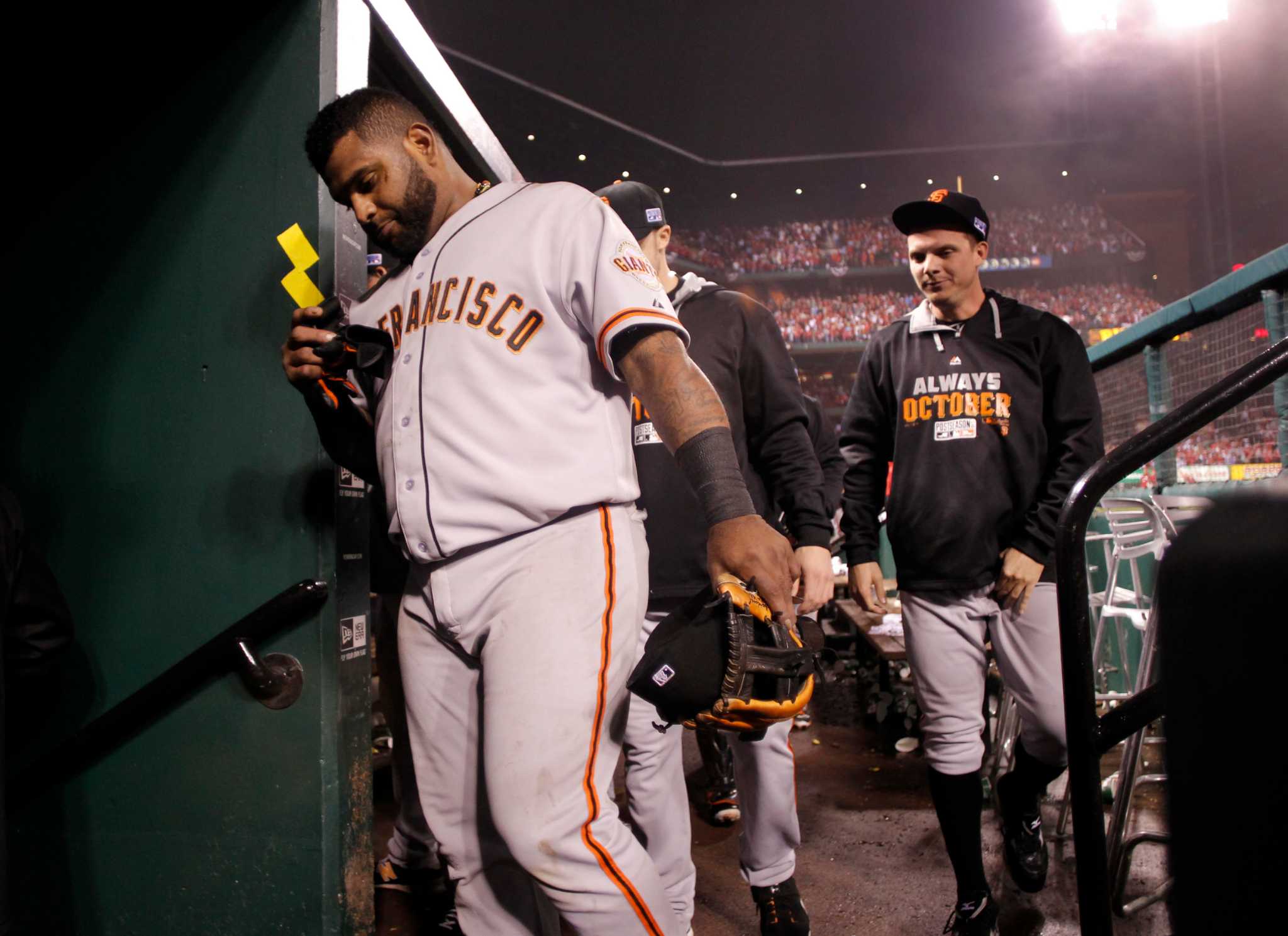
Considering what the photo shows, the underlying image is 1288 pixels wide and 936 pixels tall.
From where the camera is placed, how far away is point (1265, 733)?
321 mm

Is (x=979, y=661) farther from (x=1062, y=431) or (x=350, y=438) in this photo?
(x=350, y=438)

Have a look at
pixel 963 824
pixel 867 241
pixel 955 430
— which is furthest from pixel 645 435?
pixel 867 241

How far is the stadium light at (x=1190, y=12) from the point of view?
63.1ft

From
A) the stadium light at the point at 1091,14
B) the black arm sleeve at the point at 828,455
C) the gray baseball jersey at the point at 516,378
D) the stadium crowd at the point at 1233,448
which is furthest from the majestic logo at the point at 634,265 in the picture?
the stadium light at the point at 1091,14

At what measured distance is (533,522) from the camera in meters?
1.45

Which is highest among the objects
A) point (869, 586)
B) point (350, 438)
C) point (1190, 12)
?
point (1190, 12)

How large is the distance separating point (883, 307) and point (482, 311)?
92.5 feet

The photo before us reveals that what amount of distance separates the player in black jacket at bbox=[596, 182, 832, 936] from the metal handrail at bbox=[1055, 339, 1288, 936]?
0.81m

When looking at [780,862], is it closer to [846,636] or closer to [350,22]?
[350,22]

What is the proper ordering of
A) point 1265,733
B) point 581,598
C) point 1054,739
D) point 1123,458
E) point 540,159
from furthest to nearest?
point 540,159 → point 1054,739 → point 1123,458 → point 581,598 → point 1265,733

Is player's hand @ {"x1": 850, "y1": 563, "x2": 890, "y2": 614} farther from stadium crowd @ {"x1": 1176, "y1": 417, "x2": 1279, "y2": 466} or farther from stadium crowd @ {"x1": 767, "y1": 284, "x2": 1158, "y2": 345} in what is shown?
stadium crowd @ {"x1": 767, "y1": 284, "x2": 1158, "y2": 345}

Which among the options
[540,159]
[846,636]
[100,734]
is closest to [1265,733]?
[100,734]

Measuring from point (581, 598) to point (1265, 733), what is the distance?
1146mm

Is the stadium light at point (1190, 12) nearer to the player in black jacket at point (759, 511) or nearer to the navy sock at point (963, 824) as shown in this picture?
the player in black jacket at point (759, 511)
